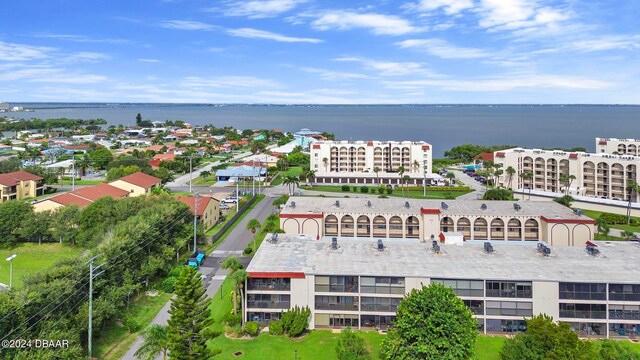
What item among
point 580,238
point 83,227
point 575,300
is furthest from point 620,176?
point 83,227

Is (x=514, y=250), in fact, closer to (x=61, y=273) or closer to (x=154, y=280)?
(x=154, y=280)

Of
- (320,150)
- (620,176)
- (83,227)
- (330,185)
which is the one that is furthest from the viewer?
(320,150)

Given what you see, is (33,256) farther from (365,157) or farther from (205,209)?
(365,157)

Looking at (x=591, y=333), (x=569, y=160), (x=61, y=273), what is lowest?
(x=591, y=333)

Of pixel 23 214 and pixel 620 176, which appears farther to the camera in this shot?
pixel 620 176

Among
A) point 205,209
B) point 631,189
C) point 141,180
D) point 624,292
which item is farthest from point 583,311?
point 141,180

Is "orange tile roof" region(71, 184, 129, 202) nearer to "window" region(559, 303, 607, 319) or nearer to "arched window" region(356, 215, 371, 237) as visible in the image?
"arched window" region(356, 215, 371, 237)

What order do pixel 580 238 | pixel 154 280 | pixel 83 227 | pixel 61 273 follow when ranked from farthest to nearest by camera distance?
pixel 83 227 < pixel 580 238 < pixel 154 280 < pixel 61 273
